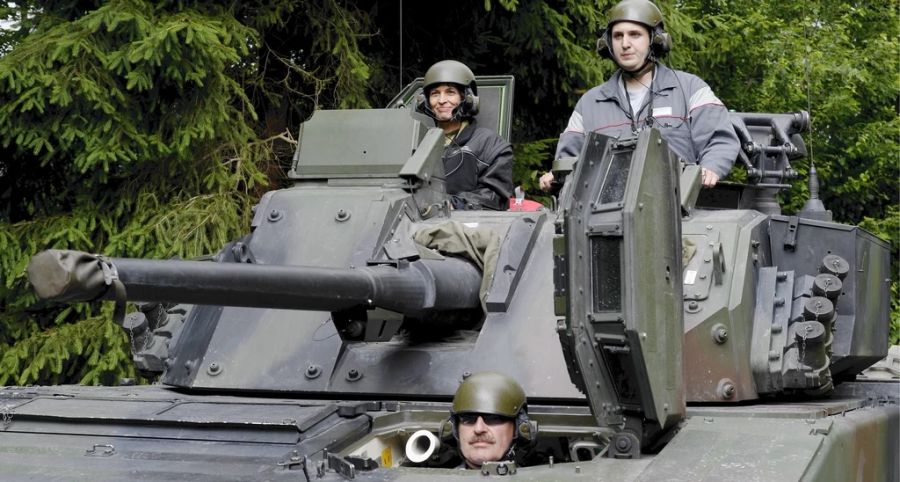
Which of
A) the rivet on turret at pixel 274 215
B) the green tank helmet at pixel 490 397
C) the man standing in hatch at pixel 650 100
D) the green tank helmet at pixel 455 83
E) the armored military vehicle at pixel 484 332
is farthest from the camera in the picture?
the green tank helmet at pixel 455 83

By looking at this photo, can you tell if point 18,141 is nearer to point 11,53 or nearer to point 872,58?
point 11,53

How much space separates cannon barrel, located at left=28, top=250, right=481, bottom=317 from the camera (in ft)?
16.5

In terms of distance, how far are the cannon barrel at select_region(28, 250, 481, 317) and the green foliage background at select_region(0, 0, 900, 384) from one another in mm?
3765

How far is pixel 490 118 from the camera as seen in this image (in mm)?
10773

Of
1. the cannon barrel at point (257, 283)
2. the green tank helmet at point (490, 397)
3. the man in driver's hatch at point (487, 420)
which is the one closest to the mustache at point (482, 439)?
the man in driver's hatch at point (487, 420)

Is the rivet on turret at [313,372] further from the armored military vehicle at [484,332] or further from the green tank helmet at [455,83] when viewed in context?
the green tank helmet at [455,83]

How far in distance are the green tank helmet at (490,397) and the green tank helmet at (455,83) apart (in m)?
3.64

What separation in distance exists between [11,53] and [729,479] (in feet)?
27.6

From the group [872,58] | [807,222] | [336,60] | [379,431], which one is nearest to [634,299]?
[379,431]

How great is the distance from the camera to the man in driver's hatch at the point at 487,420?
6.55 m

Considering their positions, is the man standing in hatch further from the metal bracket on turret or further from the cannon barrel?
the cannon barrel

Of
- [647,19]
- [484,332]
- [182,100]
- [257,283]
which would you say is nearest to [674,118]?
[647,19]

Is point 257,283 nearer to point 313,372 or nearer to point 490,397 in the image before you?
point 490,397

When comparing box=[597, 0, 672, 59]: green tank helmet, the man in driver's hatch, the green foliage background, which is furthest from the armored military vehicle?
the green foliage background
